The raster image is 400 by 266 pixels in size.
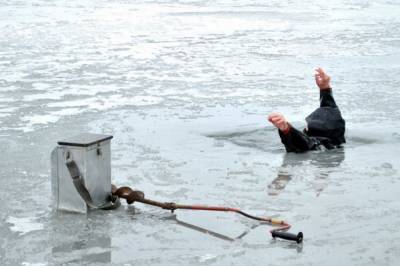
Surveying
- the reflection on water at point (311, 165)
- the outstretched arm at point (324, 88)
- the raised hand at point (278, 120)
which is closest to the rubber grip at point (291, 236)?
the reflection on water at point (311, 165)

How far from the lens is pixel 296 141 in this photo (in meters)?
7.36

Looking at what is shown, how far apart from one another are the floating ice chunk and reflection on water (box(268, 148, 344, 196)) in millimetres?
1746

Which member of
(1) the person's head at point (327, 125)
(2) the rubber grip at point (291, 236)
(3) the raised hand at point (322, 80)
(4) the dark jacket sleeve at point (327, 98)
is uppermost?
(3) the raised hand at point (322, 80)

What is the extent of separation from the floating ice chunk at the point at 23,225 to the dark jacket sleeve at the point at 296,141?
2672mm

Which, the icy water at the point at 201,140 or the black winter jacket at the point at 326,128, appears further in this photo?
the black winter jacket at the point at 326,128

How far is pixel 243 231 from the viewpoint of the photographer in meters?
5.16

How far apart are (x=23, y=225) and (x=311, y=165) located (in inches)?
107

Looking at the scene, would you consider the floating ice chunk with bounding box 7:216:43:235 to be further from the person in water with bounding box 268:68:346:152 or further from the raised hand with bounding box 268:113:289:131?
the person in water with bounding box 268:68:346:152

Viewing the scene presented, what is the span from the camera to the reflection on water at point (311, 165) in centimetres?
633

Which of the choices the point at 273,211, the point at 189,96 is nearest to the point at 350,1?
the point at 189,96

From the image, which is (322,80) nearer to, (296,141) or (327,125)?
(327,125)

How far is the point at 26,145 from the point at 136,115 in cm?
191

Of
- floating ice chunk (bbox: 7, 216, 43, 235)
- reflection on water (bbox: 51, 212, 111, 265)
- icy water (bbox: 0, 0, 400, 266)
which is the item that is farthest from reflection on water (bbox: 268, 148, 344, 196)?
floating ice chunk (bbox: 7, 216, 43, 235)

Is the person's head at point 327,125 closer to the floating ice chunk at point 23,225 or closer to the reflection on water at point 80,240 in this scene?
the reflection on water at point 80,240
